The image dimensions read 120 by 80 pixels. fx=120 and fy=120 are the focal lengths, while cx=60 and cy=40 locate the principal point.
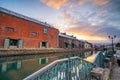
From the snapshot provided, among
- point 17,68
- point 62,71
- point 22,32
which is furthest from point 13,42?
point 62,71

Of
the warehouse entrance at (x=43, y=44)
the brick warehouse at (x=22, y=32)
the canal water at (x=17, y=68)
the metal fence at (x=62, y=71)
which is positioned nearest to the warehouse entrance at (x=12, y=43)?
the brick warehouse at (x=22, y=32)

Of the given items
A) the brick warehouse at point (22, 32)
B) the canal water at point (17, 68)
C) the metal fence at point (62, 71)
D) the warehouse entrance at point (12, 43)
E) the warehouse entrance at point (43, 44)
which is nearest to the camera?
the metal fence at point (62, 71)

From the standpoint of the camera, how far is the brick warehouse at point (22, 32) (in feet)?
73.8

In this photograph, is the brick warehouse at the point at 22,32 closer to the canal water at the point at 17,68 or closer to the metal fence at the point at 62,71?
the canal water at the point at 17,68

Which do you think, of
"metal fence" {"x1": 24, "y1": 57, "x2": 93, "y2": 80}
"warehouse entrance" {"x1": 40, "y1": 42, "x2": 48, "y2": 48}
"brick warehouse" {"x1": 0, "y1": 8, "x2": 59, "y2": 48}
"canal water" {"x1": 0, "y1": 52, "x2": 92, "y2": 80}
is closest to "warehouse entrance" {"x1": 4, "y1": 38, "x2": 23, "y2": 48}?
"brick warehouse" {"x1": 0, "y1": 8, "x2": 59, "y2": 48}

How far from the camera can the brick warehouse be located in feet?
73.8

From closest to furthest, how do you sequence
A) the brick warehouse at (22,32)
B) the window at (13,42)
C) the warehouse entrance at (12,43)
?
the brick warehouse at (22,32), the warehouse entrance at (12,43), the window at (13,42)

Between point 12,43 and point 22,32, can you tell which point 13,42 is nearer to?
point 12,43

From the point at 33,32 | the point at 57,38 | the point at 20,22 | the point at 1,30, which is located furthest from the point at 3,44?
the point at 57,38

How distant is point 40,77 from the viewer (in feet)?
6.14

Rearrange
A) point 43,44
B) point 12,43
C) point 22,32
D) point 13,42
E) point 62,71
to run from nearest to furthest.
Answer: point 62,71 → point 12,43 → point 13,42 → point 22,32 → point 43,44

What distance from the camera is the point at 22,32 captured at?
86.2 ft

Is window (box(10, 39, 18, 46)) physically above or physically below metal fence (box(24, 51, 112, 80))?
above

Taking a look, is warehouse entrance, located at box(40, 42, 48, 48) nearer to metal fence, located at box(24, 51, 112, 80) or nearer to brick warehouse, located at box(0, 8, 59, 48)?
brick warehouse, located at box(0, 8, 59, 48)
